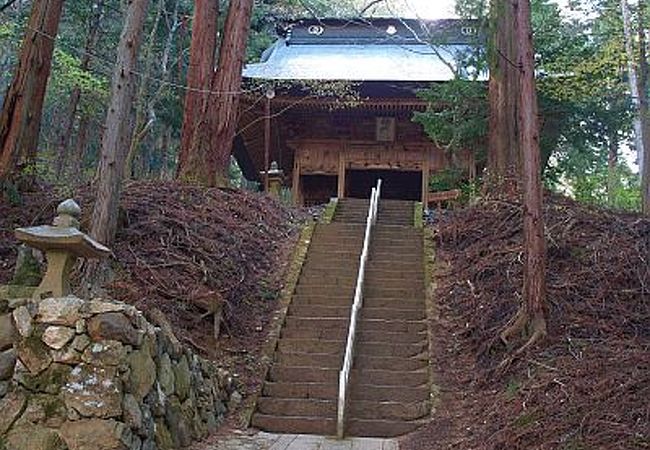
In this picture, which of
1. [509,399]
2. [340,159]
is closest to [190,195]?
[509,399]

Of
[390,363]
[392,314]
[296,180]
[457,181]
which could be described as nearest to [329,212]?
[457,181]

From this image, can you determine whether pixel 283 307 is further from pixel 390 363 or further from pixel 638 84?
pixel 638 84

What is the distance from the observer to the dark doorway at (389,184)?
61.0 ft

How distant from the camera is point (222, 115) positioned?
36.4 feet

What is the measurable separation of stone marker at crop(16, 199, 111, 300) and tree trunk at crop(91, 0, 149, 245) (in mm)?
1935

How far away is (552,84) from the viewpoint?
10.7 meters

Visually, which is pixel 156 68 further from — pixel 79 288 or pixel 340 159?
pixel 79 288

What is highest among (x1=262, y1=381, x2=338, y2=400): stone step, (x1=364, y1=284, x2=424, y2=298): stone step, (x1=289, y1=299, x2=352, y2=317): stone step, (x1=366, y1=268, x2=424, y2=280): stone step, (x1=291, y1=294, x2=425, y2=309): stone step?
(x1=366, y1=268, x2=424, y2=280): stone step

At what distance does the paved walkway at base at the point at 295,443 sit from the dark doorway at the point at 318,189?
13156 millimetres

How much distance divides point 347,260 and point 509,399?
15.0 ft

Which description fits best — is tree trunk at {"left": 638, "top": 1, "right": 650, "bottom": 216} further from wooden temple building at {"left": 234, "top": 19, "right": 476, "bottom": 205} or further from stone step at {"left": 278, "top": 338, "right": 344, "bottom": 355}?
stone step at {"left": 278, "top": 338, "right": 344, "bottom": 355}

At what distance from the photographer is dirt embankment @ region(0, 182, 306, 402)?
6945 millimetres

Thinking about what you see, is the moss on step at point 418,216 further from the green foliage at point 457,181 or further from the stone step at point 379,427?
the stone step at point 379,427

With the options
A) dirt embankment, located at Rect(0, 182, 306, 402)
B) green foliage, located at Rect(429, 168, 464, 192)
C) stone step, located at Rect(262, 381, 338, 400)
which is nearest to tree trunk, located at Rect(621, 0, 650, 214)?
green foliage, located at Rect(429, 168, 464, 192)
